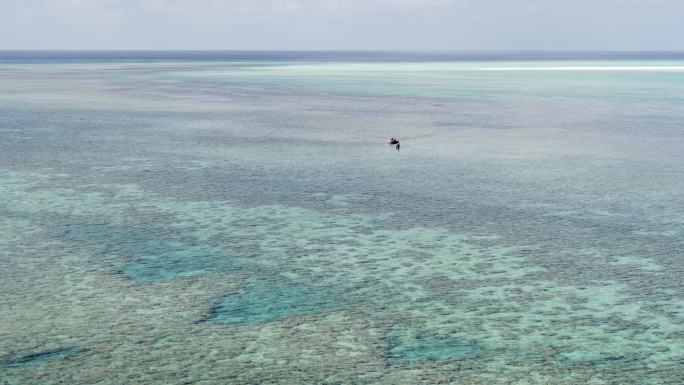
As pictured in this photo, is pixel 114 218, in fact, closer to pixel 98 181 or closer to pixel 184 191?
pixel 184 191

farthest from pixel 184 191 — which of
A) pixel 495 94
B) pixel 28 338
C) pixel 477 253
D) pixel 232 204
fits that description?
pixel 495 94

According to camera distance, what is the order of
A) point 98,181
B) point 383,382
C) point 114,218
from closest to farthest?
point 383,382 < point 114,218 < point 98,181

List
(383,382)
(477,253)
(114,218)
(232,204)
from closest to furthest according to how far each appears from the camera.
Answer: (383,382)
(477,253)
(114,218)
(232,204)


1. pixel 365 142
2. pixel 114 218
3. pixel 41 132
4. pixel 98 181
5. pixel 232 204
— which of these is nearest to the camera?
pixel 114 218

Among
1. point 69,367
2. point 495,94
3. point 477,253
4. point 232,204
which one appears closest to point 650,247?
point 477,253

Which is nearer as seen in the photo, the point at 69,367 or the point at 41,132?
the point at 69,367

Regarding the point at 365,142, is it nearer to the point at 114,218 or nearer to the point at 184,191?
the point at 184,191
